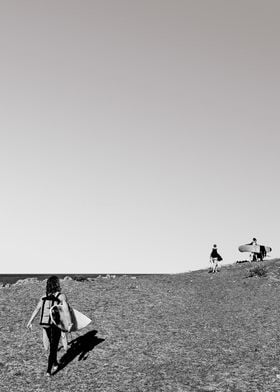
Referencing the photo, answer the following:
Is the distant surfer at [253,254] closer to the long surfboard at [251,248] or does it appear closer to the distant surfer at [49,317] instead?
the long surfboard at [251,248]

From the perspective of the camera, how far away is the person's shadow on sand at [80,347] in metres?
15.0

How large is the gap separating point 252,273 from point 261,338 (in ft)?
52.0

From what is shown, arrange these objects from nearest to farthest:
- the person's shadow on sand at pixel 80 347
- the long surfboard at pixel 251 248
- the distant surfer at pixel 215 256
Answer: the person's shadow on sand at pixel 80 347, the distant surfer at pixel 215 256, the long surfboard at pixel 251 248

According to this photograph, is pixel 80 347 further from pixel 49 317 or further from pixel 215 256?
pixel 215 256

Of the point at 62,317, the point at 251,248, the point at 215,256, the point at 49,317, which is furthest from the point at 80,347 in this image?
the point at 251,248

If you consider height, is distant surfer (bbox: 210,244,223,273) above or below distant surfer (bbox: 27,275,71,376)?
above

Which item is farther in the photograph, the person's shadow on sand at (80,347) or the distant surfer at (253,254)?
the distant surfer at (253,254)

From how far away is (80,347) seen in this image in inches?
639

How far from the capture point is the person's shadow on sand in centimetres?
1504

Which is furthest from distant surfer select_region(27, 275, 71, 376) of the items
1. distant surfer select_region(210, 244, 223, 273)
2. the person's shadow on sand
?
distant surfer select_region(210, 244, 223, 273)

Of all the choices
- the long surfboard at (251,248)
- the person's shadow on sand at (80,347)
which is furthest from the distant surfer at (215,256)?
the person's shadow on sand at (80,347)

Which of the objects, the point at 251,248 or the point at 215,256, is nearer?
the point at 215,256

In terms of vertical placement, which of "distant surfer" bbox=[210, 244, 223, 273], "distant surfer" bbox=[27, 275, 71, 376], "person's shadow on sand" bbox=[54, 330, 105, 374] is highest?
"distant surfer" bbox=[210, 244, 223, 273]

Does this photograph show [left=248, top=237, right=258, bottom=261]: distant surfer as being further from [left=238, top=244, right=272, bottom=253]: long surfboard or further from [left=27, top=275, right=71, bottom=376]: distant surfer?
[left=27, top=275, right=71, bottom=376]: distant surfer
